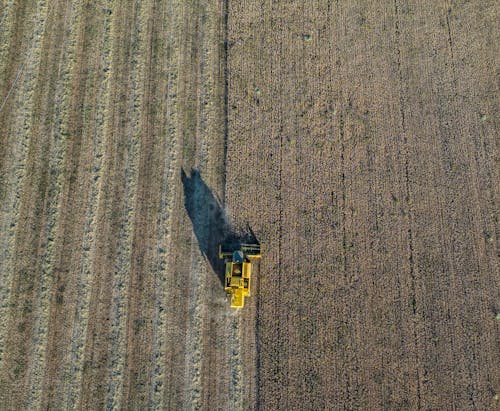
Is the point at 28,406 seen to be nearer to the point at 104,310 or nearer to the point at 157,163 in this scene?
the point at 104,310

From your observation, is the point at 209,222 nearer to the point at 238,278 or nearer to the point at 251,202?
the point at 251,202

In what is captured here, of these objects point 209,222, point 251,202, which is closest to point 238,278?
point 209,222

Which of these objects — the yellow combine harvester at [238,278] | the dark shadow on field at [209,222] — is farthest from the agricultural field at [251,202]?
the yellow combine harvester at [238,278]

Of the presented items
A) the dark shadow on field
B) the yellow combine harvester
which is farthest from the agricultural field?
the yellow combine harvester

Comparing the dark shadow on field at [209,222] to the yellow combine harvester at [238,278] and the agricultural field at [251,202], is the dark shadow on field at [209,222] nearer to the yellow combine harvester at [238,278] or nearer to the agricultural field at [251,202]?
the agricultural field at [251,202]

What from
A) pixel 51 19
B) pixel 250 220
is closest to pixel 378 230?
pixel 250 220

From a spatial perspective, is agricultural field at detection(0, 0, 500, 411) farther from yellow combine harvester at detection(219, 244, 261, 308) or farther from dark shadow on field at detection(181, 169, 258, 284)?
yellow combine harvester at detection(219, 244, 261, 308)
